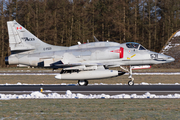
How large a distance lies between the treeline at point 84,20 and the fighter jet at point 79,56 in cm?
A: 4227

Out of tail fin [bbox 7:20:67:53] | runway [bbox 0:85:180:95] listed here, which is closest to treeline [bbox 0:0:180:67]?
tail fin [bbox 7:20:67:53]

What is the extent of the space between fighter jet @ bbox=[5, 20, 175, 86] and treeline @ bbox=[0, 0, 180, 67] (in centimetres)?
4227

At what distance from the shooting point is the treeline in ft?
226

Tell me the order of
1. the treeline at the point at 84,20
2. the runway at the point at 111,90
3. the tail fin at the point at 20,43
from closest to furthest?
the runway at the point at 111,90 < the tail fin at the point at 20,43 < the treeline at the point at 84,20

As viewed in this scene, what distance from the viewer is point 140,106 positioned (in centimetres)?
1277

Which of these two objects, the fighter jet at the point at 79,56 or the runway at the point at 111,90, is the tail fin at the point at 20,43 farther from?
the runway at the point at 111,90

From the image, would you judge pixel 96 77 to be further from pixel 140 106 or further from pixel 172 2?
pixel 172 2

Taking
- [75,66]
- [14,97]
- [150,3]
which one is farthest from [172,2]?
[14,97]

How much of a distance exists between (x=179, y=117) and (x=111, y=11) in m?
67.1

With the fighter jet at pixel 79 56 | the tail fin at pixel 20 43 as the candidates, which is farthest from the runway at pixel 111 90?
the tail fin at pixel 20 43

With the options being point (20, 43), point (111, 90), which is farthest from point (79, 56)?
point (20, 43)

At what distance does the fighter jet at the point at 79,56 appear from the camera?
23.9 meters

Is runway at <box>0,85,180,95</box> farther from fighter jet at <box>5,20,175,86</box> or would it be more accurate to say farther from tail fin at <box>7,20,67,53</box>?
tail fin at <box>7,20,67,53</box>

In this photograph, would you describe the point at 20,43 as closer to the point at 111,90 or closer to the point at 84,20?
the point at 111,90
